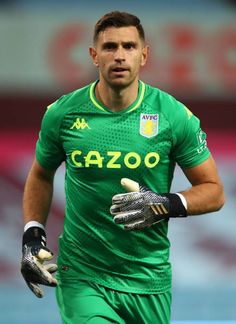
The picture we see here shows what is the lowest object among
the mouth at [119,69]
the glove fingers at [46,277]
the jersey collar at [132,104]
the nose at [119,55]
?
the glove fingers at [46,277]

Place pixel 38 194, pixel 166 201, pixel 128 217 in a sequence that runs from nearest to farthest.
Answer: pixel 128 217 < pixel 166 201 < pixel 38 194

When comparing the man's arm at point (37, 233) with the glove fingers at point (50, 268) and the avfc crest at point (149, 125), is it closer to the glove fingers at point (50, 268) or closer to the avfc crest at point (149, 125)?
the glove fingers at point (50, 268)

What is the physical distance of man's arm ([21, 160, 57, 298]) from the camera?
15.7 feet

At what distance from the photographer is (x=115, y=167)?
15.8 ft

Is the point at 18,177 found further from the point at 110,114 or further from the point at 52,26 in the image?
the point at 110,114

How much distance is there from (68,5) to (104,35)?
505 cm

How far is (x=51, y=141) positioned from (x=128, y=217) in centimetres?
59

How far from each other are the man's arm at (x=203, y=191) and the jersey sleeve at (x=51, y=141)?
55 centimetres

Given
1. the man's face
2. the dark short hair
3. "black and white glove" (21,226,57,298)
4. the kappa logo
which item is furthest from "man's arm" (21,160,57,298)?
the dark short hair

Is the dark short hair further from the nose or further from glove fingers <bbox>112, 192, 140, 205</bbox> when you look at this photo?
glove fingers <bbox>112, 192, 140, 205</bbox>

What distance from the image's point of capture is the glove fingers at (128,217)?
15.0 ft

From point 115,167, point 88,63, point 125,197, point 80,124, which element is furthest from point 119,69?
point 88,63

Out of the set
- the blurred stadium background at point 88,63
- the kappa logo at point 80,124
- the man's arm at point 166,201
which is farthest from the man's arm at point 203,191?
the blurred stadium background at point 88,63

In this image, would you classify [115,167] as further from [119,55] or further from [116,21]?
[116,21]
